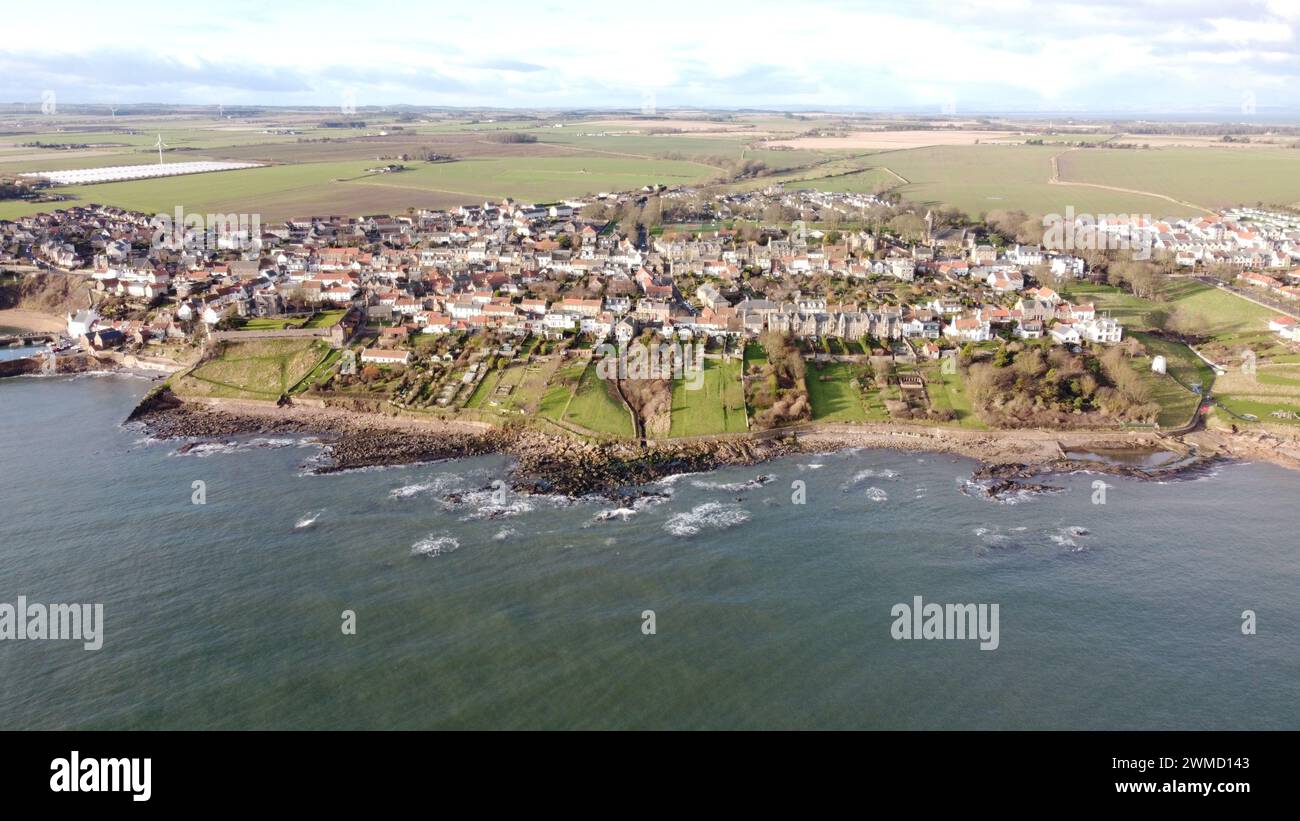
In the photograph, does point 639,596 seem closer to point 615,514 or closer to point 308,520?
point 615,514

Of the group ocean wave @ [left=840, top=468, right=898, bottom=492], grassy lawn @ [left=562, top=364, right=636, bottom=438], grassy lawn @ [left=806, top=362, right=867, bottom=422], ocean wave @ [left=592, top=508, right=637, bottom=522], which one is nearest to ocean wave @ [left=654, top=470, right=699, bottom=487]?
ocean wave @ [left=592, top=508, right=637, bottom=522]

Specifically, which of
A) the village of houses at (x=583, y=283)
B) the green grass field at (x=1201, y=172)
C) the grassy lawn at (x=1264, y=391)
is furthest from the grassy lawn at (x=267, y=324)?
the green grass field at (x=1201, y=172)

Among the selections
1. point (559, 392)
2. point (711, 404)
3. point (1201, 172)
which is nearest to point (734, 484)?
point (711, 404)

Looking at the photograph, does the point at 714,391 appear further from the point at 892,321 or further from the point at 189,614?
the point at 189,614

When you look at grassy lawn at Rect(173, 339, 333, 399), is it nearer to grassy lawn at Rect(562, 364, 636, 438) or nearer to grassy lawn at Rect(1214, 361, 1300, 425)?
grassy lawn at Rect(562, 364, 636, 438)

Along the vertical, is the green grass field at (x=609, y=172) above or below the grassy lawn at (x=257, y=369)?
above

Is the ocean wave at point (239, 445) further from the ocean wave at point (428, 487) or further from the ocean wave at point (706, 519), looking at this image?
the ocean wave at point (706, 519)
